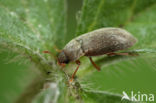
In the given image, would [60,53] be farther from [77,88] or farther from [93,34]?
[77,88]

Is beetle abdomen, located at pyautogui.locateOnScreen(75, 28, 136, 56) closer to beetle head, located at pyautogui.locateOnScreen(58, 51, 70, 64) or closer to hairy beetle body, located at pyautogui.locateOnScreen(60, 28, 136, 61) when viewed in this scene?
hairy beetle body, located at pyautogui.locateOnScreen(60, 28, 136, 61)

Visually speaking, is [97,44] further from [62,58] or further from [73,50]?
[62,58]

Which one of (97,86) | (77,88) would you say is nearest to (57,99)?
(77,88)

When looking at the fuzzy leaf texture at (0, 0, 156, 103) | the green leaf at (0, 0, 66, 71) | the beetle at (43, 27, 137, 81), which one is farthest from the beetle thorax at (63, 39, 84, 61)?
the green leaf at (0, 0, 66, 71)

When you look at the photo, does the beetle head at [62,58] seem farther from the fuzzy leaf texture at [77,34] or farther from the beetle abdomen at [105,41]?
the beetle abdomen at [105,41]

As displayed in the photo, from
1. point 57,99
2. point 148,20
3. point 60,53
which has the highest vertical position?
point 148,20

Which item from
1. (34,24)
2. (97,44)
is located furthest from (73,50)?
(34,24)
